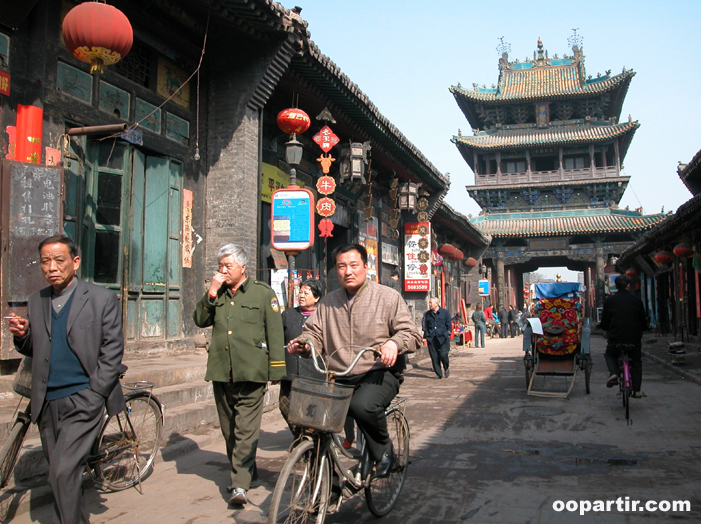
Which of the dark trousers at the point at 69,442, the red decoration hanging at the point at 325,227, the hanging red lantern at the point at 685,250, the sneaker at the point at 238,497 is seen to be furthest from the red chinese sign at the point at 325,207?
the hanging red lantern at the point at 685,250

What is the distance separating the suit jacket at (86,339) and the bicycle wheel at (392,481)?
1647 millimetres

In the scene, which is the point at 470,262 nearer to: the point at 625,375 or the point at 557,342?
the point at 557,342

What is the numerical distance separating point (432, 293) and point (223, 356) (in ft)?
59.5

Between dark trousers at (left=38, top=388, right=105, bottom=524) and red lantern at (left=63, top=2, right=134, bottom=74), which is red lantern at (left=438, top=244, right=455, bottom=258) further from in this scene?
dark trousers at (left=38, top=388, right=105, bottom=524)

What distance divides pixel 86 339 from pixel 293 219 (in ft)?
21.0

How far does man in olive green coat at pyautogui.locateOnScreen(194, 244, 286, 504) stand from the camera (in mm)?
4168

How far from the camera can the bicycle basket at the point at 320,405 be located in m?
3.14

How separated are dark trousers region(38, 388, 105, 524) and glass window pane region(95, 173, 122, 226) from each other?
454 cm

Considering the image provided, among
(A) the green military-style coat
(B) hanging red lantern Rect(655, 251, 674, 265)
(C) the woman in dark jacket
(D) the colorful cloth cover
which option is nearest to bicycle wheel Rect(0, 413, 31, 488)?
(A) the green military-style coat

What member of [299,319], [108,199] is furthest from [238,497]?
[108,199]

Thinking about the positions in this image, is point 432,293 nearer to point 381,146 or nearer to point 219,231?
point 381,146

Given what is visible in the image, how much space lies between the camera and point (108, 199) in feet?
24.9

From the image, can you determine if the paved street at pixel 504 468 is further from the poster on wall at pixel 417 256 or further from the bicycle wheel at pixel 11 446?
the poster on wall at pixel 417 256

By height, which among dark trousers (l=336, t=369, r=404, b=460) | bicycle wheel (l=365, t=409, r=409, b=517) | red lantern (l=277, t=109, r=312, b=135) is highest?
red lantern (l=277, t=109, r=312, b=135)
